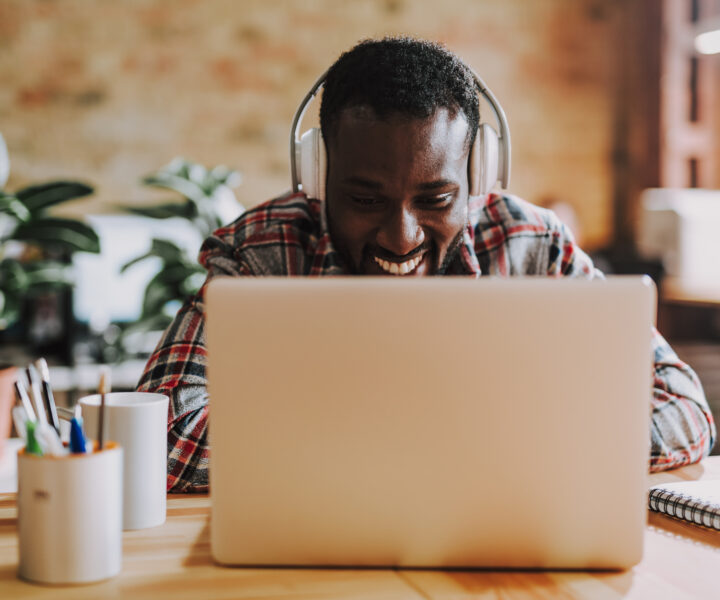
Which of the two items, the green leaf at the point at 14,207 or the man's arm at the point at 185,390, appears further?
the green leaf at the point at 14,207

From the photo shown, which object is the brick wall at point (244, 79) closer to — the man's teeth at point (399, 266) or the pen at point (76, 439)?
the man's teeth at point (399, 266)

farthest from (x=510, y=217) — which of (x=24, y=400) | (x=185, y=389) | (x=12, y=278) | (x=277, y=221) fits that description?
(x=12, y=278)

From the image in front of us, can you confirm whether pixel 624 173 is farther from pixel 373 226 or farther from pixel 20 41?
pixel 373 226

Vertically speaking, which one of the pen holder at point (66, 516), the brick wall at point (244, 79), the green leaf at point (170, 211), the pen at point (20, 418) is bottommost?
the pen holder at point (66, 516)

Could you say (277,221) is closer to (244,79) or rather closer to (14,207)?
(14,207)

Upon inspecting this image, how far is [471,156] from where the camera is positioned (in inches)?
46.0

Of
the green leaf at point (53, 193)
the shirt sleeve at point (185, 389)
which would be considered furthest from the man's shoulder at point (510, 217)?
the green leaf at point (53, 193)

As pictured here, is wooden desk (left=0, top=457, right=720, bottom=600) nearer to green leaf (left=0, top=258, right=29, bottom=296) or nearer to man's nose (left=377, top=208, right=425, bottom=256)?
man's nose (left=377, top=208, right=425, bottom=256)

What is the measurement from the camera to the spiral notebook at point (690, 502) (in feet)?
2.56

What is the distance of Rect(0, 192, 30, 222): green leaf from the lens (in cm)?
179

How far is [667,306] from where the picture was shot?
3.25 metres

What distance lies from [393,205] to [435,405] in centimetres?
54

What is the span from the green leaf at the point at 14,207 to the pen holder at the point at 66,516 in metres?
1.32

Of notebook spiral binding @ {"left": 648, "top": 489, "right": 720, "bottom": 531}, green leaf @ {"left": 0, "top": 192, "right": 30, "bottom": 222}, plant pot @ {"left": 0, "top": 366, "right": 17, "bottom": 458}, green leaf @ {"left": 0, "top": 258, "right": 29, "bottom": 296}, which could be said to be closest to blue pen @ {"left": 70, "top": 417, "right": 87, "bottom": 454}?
notebook spiral binding @ {"left": 648, "top": 489, "right": 720, "bottom": 531}
